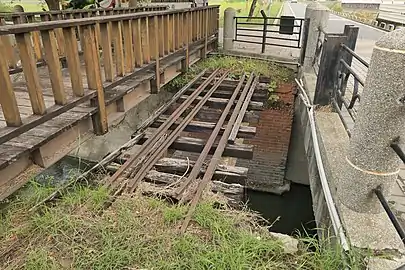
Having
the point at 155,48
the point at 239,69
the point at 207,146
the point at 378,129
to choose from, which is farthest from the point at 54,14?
the point at 378,129

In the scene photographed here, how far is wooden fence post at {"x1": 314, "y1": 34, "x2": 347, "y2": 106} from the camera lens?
377 cm

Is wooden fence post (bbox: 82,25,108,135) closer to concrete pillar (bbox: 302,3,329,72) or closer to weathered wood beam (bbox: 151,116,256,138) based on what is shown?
weathered wood beam (bbox: 151,116,256,138)

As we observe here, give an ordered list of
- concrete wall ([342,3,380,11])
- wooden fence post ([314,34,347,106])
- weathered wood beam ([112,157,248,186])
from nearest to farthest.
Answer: weathered wood beam ([112,157,248,186]) < wooden fence post ([314,34,347,106]) < concrete wall ([342,3,380,11])

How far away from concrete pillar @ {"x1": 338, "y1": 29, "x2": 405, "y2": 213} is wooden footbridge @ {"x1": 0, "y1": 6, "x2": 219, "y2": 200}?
8.46ft

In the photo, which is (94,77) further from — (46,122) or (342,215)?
(342,215)

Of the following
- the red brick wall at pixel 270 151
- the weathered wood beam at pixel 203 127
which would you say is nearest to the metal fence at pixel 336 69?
the weathered wood beam at pixel 203 127

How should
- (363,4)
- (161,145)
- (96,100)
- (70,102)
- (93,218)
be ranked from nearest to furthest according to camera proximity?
(93,218), (70,102), (96,100), (161,145), (363,4)

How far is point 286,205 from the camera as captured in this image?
8.50 metres

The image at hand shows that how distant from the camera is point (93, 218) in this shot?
274cm

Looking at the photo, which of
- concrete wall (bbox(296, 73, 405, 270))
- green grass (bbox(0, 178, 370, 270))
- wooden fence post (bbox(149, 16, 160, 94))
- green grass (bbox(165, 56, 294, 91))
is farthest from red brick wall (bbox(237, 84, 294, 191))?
green grass (bbox(0, 178, 370, 270))

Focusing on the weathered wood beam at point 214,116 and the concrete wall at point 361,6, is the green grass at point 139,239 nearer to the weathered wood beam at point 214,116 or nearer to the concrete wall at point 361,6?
the weathered wood beam at point 214,116

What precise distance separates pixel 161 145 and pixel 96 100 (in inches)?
38.5

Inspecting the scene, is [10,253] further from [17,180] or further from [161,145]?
[161,145]

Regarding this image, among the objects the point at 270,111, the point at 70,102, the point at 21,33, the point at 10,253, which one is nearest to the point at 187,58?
the point at 270,111
